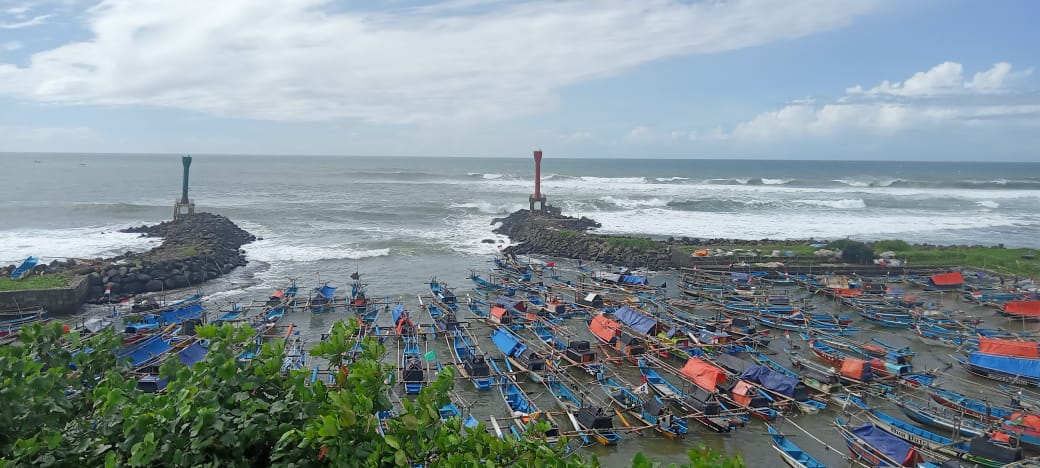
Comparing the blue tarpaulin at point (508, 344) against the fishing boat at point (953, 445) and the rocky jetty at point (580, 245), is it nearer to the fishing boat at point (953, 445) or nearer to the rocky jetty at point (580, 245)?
the fishing boat at point (953, 445)

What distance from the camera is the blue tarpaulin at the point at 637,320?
23453 millimetres

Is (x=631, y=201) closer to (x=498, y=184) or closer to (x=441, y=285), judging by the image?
(x=498, y=184)

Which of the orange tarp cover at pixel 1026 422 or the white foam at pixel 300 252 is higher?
the white foam at pixel 300 252

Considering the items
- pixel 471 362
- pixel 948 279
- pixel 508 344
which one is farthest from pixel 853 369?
pixel 948 279

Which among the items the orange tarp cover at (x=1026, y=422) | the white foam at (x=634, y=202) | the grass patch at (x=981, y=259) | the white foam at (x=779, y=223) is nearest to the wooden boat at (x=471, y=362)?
the orange tarp cover at (x=1026, y=422)

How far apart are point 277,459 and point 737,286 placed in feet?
95.4

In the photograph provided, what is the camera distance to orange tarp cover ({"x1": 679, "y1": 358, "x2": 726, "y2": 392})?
18156mm

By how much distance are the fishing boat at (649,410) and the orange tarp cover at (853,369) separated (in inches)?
250

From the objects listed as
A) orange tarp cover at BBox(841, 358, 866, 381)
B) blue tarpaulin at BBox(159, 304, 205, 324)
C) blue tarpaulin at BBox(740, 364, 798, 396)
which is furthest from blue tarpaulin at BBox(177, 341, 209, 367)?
orange tarp cover at BBox(841, 358, 866, 381)

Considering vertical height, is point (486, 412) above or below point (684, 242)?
below

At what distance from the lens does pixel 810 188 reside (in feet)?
321

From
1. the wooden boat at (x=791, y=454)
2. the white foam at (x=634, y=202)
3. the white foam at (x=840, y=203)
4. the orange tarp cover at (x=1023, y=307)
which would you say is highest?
the white foam at (x=840, y=203)

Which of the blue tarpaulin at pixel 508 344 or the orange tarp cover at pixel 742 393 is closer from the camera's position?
the orange tarp cover at pixel 742 393

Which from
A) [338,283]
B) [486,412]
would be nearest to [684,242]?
[338,283]
